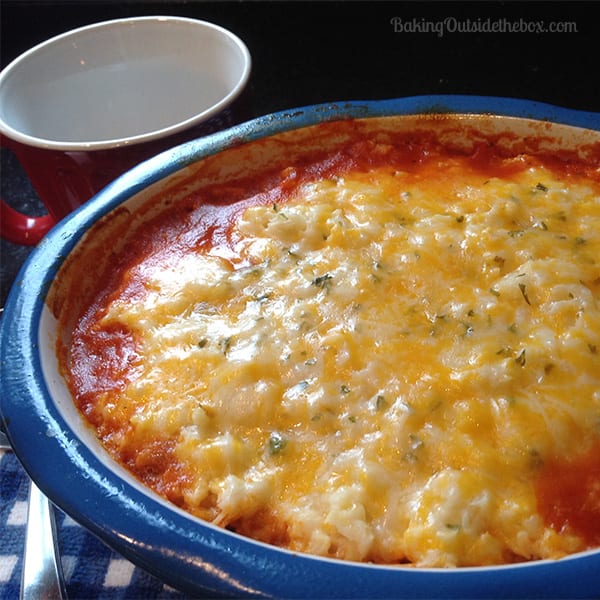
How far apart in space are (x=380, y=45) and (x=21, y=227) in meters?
1.19

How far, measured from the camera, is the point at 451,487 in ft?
2.73

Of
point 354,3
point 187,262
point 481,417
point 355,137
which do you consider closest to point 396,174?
point 355,137

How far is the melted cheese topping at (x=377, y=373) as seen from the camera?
84cm

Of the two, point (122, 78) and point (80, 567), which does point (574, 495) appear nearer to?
point (80, 567)

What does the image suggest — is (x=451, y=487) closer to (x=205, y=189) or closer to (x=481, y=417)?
(x=481, y=417)

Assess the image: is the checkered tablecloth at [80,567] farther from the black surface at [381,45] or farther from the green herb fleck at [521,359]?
the black surface at [381,45]

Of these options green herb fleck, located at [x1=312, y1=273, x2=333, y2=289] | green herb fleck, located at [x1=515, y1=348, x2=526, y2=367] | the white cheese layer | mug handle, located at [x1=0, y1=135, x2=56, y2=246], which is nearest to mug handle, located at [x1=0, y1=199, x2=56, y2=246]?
mug handle, located at [x1=0, y1=135, x2=56, y2=246]

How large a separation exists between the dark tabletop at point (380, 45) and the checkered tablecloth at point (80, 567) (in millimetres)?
893

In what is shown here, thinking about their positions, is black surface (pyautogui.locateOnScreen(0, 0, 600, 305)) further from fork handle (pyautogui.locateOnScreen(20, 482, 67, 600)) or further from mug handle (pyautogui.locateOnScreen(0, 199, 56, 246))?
fork handle (pyautogui.locateOnScreen(20, 482, 67, 600))

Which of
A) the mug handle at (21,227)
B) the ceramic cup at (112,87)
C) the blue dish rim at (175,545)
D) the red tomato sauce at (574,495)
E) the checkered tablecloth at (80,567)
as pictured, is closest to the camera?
the blue dish rim at (175,545)

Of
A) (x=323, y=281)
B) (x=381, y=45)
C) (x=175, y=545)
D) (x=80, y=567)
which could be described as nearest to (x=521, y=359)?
(x=323, y=281)

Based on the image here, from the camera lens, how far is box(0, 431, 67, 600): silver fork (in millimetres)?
1024

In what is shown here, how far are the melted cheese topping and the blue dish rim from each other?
0.07m

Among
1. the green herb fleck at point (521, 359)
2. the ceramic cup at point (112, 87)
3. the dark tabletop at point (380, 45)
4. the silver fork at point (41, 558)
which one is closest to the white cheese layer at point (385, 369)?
the green herb fleck at point (521, 359)
